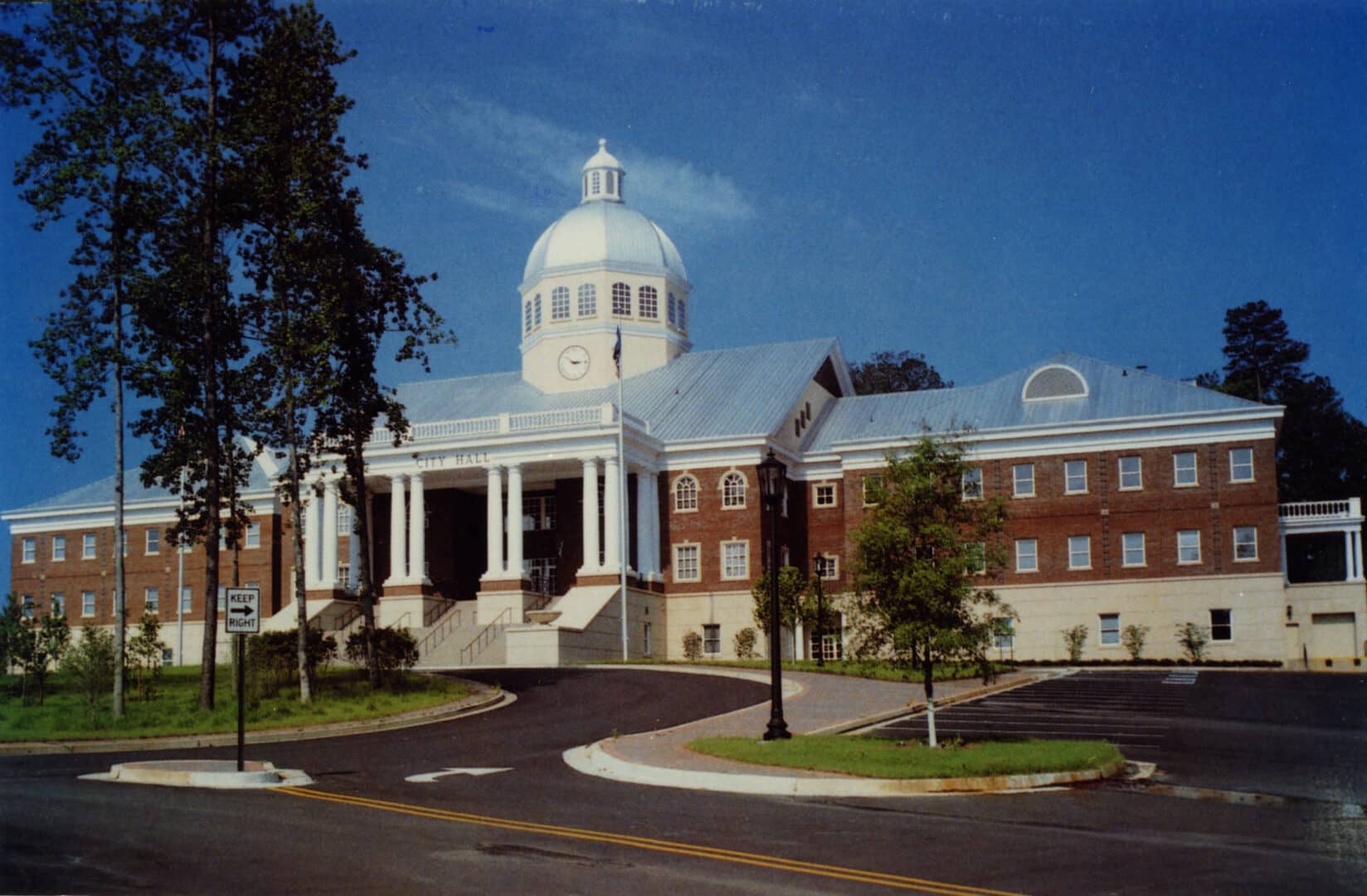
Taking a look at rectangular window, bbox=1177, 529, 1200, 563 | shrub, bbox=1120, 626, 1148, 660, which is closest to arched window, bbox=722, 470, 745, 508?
shrub, bbox=1120, 626, 1148, 660

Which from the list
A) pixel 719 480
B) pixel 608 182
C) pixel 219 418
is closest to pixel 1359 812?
pixel 219 418

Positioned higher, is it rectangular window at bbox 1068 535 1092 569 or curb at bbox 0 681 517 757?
rectangular window at bbox 1068 535 1092 569

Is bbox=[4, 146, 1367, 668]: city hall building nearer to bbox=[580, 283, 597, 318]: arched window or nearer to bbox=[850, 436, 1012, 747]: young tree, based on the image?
bbox=[580, 283, 597, 318]: arched window

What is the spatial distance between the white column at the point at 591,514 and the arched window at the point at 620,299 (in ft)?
42.5

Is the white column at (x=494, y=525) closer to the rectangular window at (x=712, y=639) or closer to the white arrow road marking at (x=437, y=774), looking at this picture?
the rectangular window at (x=712, y=639)

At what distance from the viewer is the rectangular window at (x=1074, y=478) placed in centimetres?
5641

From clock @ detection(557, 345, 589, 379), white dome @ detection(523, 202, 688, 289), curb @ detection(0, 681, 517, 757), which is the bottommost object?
curb @ detection(0, 681, 517, 757)

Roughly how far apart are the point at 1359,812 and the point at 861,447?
1630 inches

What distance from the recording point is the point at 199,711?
1278 inches

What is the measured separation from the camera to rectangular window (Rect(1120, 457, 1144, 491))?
182ft

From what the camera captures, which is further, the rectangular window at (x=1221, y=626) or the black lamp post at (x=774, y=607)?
the rectangular window at (x=1221, y=626)

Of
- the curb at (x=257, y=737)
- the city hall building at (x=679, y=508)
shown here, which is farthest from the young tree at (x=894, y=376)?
the curb at (x=257, y=737)

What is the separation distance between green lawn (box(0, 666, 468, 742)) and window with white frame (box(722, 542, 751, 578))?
21.2 meters

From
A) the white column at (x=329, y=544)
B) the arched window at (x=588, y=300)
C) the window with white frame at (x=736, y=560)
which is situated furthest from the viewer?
the arched window at (x=588, y=300)
